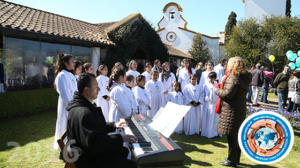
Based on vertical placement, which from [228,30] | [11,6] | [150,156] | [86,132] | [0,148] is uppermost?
[228,30]

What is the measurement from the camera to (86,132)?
207 cm

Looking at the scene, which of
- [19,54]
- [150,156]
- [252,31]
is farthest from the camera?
[252,31]

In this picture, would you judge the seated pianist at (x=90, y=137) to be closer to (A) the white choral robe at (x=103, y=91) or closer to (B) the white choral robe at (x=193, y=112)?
(A) the white choral robe at (x=103, y=91)

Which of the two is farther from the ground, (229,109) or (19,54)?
(19,54)

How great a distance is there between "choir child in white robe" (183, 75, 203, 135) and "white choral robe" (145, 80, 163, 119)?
0.81 metres

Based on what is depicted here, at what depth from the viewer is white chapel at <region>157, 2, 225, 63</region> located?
3922 centimetres

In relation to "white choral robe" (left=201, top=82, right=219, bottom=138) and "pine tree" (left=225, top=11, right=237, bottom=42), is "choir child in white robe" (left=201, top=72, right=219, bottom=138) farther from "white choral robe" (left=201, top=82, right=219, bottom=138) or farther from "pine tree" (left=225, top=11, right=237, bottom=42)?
"pine tree" (left=225, top=11, right=237, bottom=42)

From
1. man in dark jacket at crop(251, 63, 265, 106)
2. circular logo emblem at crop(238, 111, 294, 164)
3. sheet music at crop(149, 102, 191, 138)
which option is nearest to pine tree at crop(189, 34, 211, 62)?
man in dark jacket at crop(251, 63, 265, 106)

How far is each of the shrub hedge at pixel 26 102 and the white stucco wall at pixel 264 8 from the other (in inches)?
1318

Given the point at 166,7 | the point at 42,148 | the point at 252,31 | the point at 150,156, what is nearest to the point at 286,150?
the point at 150,156

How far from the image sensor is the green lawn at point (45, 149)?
4703 millimetres

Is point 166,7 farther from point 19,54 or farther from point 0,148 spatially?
point 0,148

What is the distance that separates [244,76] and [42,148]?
185 inches

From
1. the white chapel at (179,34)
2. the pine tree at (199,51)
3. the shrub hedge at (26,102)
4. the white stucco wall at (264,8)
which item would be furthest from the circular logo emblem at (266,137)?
the white chapel at (179,34)
